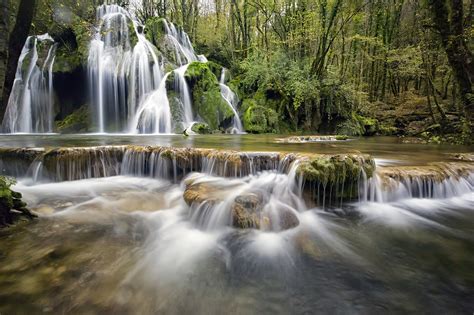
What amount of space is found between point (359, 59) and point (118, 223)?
2329 centimetres

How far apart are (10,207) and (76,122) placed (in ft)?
44.9

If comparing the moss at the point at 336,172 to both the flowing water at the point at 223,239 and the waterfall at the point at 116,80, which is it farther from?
the waterfall at the point at 116,80

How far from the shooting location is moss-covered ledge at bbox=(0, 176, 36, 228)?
3.37 meters

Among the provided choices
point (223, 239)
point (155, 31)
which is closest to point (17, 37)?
point (223, 239)

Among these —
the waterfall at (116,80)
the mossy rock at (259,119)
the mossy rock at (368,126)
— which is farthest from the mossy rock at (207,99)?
the mossy rock at (368,126)

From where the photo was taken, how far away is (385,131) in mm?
16656

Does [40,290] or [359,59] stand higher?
[359,59]

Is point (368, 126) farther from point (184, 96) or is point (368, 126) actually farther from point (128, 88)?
point (128, 88)

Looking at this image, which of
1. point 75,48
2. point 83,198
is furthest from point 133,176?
point 75,48

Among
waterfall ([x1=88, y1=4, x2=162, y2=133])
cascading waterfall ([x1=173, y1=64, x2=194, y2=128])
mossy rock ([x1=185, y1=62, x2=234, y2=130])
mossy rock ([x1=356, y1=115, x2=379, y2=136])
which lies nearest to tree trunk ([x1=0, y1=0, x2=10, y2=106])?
cascading waterfall ([x1=173, y1=64, x2=194, y2=128])

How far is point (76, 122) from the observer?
1517cm

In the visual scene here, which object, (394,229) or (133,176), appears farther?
(133,176)

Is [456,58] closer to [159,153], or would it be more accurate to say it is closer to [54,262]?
[159,153]

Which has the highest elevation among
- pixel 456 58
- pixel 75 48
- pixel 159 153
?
pixel 75 48
